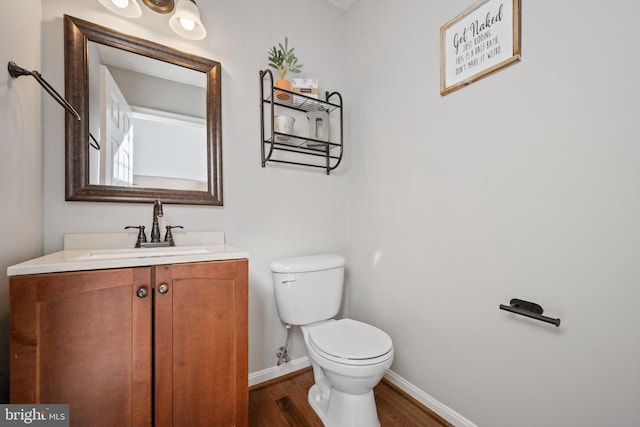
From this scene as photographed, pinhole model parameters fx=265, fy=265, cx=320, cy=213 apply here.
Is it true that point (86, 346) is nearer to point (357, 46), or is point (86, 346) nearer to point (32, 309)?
point (32, 309)

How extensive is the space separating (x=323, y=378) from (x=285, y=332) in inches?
14.9

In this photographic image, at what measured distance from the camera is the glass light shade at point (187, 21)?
126 cm

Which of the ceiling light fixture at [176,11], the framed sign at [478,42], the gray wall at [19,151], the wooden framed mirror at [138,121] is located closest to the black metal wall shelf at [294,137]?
the wooden framed mirror at [138,121]

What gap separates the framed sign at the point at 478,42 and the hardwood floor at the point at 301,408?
1633mm

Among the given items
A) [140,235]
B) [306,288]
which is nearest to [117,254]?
[140,235]

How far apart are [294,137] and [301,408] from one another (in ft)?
5.00

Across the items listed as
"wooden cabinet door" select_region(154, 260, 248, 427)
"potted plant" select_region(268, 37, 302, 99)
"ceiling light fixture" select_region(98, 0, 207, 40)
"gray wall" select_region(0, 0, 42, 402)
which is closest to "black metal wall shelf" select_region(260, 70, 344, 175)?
"potted plant" select_region(268, 37, 302, 99)

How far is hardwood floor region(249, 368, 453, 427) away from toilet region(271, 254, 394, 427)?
78 mm

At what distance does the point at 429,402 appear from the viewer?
1.39 m

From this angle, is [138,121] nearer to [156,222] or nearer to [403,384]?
[156,222]

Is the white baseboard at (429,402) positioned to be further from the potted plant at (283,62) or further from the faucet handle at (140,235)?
the potted plant at (283,62)

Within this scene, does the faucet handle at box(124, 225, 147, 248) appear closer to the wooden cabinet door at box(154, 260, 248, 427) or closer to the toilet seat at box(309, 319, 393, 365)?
the wooden cabinet door at box(154, 260, 248, 427)

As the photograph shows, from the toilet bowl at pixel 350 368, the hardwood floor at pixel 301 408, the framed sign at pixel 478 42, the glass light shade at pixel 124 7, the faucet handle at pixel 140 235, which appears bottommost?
the hardwood floor at pixel 301 408

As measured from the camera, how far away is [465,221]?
124 cm
